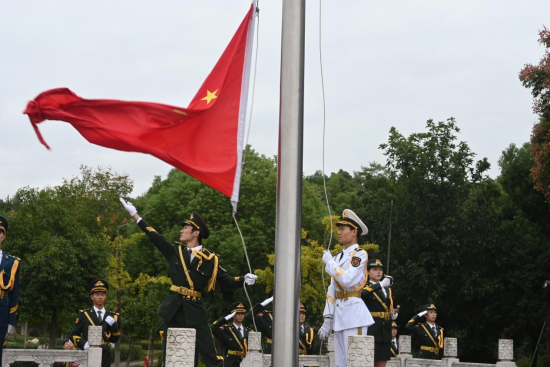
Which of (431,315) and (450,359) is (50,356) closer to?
(431,315)

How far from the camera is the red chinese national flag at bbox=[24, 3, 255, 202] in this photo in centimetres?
738

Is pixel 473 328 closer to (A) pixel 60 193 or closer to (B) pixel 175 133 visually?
(A) pixel 60 193

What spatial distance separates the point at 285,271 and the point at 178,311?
4.02 m

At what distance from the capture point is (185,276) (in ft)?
32.6

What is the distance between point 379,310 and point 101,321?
4.85 m

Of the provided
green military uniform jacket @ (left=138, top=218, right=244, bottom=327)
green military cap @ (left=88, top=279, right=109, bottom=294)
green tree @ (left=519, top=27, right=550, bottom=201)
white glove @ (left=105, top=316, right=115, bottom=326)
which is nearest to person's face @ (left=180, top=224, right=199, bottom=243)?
green military uniform jacket @ (left=138, top=218, right=244, bottom=327)

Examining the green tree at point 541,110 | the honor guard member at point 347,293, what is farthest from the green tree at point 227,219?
the honor guard member at point 347,293

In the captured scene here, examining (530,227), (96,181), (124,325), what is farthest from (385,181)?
(96,181)

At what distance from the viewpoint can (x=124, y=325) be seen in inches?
1308

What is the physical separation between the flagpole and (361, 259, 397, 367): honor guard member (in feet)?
18.1

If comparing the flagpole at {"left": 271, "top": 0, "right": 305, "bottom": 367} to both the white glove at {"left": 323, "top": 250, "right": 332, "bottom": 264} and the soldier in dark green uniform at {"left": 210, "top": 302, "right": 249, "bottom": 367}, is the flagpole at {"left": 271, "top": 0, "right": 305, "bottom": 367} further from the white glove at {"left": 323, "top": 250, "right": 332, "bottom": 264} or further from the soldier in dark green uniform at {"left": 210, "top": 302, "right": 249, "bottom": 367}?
the soldier in dark green uniform at {"left": 210, "top": 302, "right": 249, "bottom": 367}

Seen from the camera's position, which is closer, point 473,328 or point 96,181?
point 473,328

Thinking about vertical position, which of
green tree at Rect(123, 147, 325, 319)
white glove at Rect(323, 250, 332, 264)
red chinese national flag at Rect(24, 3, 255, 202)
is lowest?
white glove at Rect(323, 250, 332, 264)

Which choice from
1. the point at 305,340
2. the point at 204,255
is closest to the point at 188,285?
the point at 204,255
